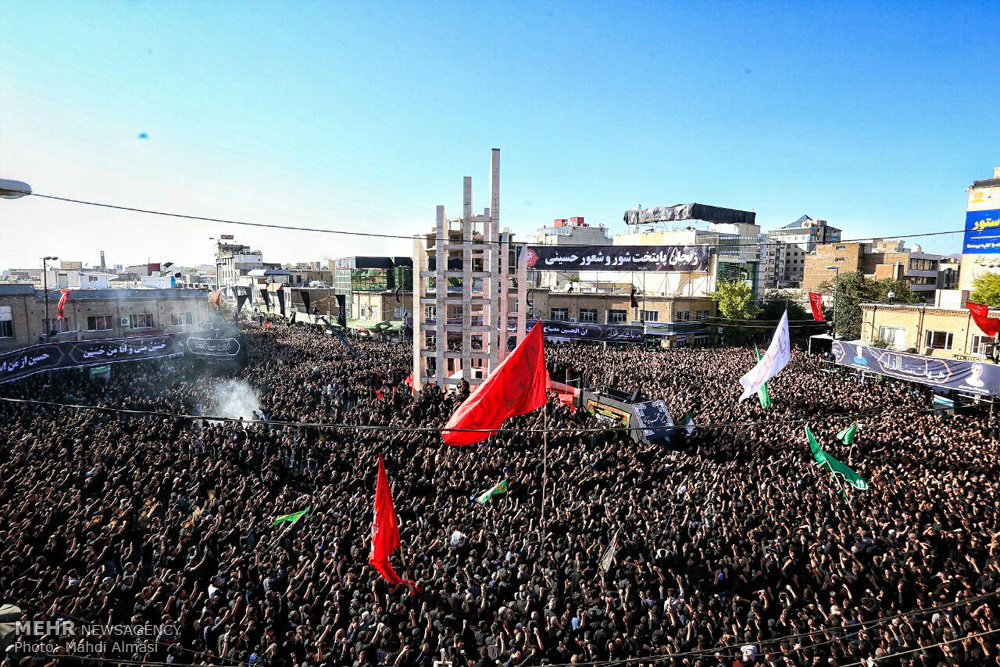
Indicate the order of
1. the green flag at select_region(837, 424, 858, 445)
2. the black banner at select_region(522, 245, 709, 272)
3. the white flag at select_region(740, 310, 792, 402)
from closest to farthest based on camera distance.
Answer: the green flag at select_region(837, 424, 858, 445), the white flag at select_region(740, 310, 792, 402), the black banner at select_region(522, 245, 709, 272)

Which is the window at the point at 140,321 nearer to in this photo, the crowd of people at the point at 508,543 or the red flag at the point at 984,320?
the crowd of people at the point at 508,543

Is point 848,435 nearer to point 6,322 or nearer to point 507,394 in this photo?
point 507,394

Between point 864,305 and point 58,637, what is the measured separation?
105 feet

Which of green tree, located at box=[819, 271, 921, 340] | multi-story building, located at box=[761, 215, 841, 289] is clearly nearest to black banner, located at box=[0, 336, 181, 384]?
green tree, located at box=[819, 271, 921, 340]

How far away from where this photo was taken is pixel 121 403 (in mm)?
16766

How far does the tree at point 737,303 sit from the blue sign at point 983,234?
12196 mm

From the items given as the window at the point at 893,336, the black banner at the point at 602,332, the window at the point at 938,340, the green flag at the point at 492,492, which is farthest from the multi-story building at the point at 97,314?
the window at the point at 938,340

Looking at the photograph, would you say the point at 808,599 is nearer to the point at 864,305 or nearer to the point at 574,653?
the point at 574,653

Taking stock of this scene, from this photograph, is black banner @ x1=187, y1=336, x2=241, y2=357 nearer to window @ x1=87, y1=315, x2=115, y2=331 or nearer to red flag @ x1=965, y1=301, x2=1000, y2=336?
Result: window @ x1=87, y1=315, x2=115, y2=331

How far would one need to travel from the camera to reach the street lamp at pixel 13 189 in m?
5.02

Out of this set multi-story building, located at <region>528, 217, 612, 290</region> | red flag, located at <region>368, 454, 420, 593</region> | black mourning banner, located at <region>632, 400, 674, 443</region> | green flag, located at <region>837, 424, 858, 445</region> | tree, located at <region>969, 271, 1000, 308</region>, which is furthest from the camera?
multi-story building, located at <region>528, 217, 612, 290</region>

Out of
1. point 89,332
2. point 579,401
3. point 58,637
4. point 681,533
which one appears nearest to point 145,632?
point 58,637

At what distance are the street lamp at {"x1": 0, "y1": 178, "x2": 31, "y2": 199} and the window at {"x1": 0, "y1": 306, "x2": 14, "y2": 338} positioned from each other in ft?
80.8

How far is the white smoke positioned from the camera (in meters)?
19.0
